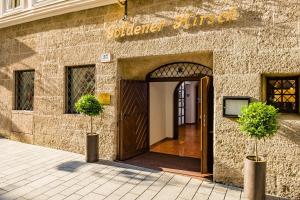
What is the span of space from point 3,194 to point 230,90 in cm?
460

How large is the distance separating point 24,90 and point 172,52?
19.2 ft

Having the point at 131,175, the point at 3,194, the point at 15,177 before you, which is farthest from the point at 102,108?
the point at 3,194

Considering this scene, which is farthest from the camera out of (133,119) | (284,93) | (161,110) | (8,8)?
(161,110)

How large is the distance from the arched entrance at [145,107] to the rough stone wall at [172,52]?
312 millimetres

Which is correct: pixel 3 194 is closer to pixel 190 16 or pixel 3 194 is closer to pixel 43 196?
pixel 43 196

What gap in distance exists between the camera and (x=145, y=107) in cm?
739

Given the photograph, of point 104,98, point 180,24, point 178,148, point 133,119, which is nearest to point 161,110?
point 178,148

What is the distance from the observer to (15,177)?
510 cm

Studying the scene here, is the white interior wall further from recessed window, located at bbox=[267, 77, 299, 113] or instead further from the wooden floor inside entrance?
recessed window, located at bbox=[267, 77, 299, 113]

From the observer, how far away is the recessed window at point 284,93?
15.4 ft

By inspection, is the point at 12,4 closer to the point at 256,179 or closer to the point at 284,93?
the point at 284,93

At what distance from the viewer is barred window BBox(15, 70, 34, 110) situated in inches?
327

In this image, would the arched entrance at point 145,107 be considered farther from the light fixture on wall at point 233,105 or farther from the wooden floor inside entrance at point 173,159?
the light fixture on wall at point 233,105

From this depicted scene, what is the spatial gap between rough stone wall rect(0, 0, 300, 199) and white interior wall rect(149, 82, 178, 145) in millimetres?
2238
